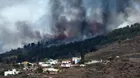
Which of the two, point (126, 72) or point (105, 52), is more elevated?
point (105, 52)

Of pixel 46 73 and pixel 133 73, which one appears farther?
pixel 46 73

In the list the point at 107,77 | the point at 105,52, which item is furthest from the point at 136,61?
the point at 105,52

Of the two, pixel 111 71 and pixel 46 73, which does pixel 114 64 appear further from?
pixel 46 73

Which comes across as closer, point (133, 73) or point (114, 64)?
point (133, 73)

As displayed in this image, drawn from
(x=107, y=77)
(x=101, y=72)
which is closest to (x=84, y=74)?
(x=101, y=72)

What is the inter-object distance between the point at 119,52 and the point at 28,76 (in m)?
63.7

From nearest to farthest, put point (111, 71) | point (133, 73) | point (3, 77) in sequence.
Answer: point (133, 73), point (111, 71), point (3, 77)

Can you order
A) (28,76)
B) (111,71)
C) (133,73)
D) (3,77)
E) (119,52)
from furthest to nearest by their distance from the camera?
(119,52) < (3,77) < (28,76) < (111,71) < (133,73)

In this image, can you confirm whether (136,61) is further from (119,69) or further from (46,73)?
(46,73)

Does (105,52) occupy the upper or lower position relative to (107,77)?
upper

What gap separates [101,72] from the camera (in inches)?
4943

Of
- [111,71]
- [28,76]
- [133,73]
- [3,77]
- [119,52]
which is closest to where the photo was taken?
[133,73]

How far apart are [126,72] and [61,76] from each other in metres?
20.0

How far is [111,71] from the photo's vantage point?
123312 mm
